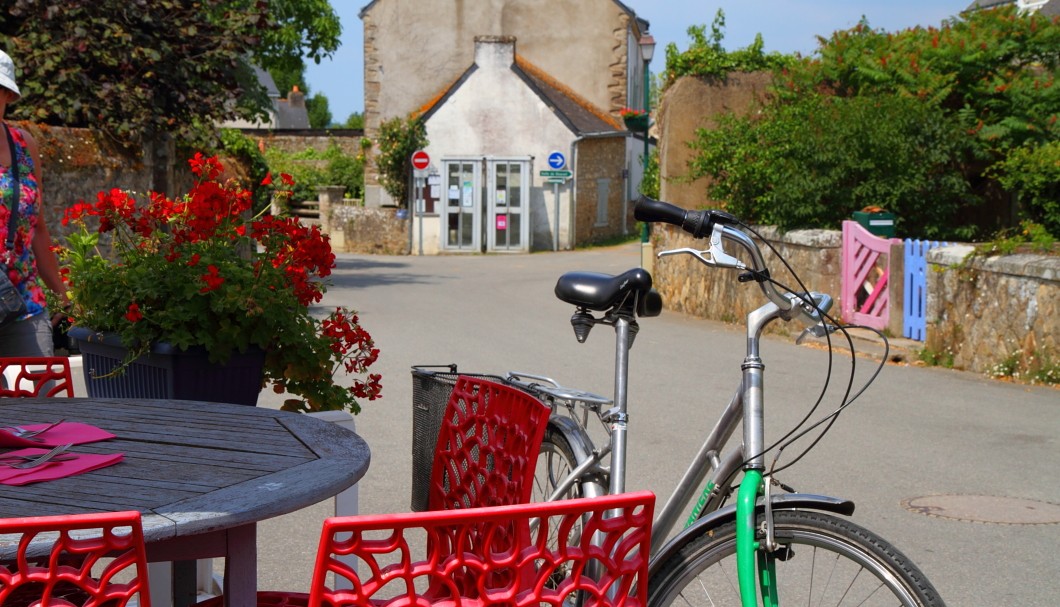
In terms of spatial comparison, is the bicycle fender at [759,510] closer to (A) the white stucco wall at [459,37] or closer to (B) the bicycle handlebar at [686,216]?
(B) the bicycle handlebar at [686,216]

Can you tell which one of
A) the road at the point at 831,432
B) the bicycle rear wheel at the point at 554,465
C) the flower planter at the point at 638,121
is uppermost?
the flower planter at the point at 638,121

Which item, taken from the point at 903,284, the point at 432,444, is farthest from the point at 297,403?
the point at 903,284

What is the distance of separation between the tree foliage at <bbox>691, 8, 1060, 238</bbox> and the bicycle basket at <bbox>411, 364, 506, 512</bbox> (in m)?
11.0

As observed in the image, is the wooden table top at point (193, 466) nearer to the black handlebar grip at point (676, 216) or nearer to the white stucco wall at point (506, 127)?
the black handlebar grip at point (676, 216)

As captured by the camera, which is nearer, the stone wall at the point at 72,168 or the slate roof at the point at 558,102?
the stone wall at the point at 72,168

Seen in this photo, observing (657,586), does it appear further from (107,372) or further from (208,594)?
(107,372)

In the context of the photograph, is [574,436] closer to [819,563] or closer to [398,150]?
[819,563]

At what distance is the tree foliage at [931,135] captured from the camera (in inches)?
555

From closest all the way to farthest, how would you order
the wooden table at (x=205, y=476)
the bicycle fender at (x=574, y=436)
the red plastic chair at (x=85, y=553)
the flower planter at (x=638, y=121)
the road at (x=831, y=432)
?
the red plastic chair at (x=85, y=553)
the wooden table at (x=205, y=476)
the bicycle fender at (x=574, y=436)
the road at (x=831, y=432)
the flower planter at (x=638, y=121)

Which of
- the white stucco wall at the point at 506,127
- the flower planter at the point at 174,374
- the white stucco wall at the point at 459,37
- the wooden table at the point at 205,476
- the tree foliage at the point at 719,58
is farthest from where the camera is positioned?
the white stucco wall at the point at 459,37

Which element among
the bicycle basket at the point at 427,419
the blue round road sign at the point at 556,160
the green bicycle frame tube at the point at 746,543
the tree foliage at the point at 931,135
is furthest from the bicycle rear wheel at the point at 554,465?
the blue round road sign at the point at 556,160

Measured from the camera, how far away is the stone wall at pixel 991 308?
412 inches

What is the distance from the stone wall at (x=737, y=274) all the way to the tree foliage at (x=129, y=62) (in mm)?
5904

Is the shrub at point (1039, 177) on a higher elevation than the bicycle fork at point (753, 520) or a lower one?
higher
